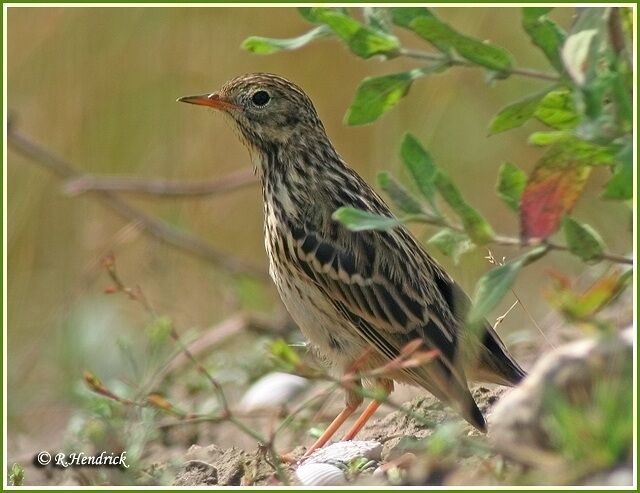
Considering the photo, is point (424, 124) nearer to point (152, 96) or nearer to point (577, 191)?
point (152, 96)

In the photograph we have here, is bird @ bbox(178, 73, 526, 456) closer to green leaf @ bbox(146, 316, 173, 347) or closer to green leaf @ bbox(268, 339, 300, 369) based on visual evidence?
green leaf @ bbox(146, 316, 173, 347)

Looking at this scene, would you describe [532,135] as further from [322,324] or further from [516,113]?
[322,324]

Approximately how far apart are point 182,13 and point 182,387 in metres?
4.65

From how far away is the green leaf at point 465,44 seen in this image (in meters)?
3.89

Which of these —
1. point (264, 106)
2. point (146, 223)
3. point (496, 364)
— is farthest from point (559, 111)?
point (146, 223)

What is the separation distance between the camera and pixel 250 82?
5691 mm

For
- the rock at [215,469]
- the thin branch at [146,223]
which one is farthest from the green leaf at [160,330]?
the thin branch at [146,223]

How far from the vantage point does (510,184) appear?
4.02 m

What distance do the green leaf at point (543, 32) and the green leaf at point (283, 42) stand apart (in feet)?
2.35

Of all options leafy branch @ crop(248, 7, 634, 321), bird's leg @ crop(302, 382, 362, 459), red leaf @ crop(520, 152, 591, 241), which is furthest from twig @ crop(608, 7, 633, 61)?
bird's leg @ crop(302, 382, 362, 459)

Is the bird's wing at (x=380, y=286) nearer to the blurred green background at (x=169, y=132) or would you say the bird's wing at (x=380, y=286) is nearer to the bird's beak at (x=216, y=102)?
the bird's beak at (x=216, y=102)

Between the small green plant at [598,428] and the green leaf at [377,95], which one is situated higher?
the green leaf at [377,95]

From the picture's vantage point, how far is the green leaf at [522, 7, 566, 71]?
3.81m

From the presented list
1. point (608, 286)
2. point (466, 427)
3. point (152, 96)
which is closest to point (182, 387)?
point (466, 427)
